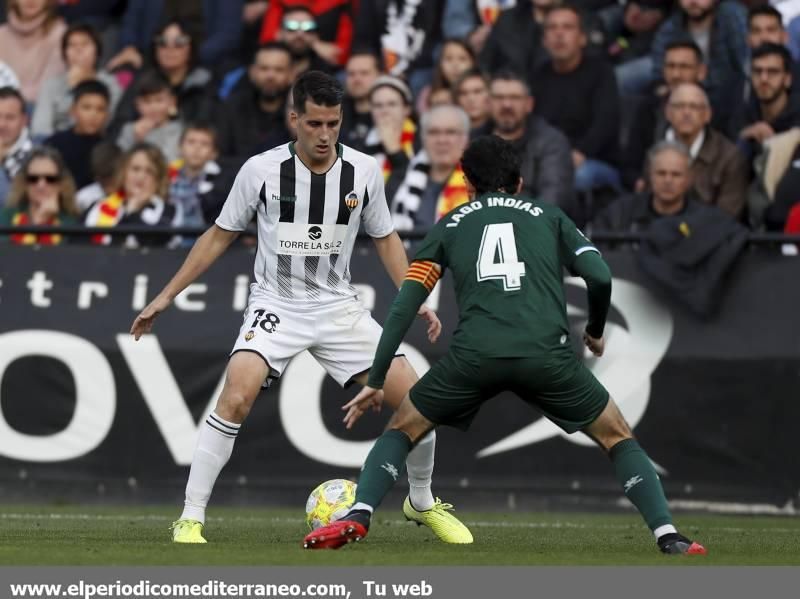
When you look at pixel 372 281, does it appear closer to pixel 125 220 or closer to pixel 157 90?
pixel 125 220

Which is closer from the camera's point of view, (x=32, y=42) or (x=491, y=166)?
(x=491, y=166)

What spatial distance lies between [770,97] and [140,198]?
497 centimetres

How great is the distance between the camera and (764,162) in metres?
12.6

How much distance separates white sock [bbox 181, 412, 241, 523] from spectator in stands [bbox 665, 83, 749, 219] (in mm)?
5352

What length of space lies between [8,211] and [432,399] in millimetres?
6517

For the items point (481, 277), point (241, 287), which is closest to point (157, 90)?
point (241, 287)

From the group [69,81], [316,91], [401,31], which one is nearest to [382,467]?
[316,91]

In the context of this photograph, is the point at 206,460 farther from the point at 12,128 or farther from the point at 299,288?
the point at 12,128

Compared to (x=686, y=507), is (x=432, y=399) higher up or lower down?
higher up

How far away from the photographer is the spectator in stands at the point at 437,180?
12.9 m

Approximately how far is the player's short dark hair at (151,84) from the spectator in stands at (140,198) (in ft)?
5.13

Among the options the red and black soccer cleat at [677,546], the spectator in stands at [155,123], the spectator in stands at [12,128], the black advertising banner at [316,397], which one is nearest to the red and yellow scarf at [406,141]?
the black advertising banner at [316,397]

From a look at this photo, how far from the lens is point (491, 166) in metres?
7.74

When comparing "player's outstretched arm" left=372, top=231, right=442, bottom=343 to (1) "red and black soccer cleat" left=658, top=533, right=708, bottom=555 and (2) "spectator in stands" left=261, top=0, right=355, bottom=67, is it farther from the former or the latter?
(2) "spectator in stands" left=261, top=0, right=355, bottom=67
